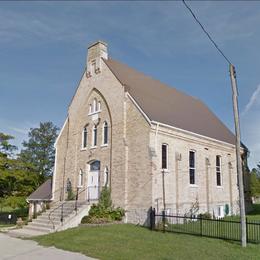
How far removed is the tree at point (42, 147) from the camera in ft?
213

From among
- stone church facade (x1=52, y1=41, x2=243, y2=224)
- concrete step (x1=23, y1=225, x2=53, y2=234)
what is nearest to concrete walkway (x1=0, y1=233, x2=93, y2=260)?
concrete step (x1=23, y1=225, x2=53, y2=234)

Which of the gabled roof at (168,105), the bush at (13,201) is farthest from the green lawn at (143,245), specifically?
the bush at (13,201)

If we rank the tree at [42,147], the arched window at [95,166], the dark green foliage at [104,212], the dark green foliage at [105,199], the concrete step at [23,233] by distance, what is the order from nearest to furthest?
1. the concrete step at [23,233]
2. the dark green foliage at [104,212]
3. the dark green foliage at [105,199]
4. the arched window at [95,166]
5. the tree at [42,147]

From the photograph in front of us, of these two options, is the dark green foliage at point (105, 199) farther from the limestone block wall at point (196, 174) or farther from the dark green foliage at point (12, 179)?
the dark green foliage at point (12, 179)

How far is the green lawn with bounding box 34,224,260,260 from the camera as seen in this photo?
11664 mm

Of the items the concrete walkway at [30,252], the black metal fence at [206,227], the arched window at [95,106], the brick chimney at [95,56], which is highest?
the brick chimney at [95,56]

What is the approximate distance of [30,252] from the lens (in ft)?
42.8

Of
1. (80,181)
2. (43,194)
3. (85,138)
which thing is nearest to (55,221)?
(80,181)

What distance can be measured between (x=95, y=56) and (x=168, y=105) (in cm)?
699

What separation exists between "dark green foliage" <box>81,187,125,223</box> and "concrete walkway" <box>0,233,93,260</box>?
4.63 metres

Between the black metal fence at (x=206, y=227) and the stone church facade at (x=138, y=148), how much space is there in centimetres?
142

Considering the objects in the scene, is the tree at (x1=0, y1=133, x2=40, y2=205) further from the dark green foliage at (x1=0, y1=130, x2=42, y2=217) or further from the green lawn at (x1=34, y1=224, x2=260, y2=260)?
the green lawn at (x1=34, y1=224, x2=260, y2=260)

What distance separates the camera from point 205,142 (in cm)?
2523

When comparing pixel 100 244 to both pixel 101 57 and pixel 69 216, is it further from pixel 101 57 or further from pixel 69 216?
pixel 101 57
